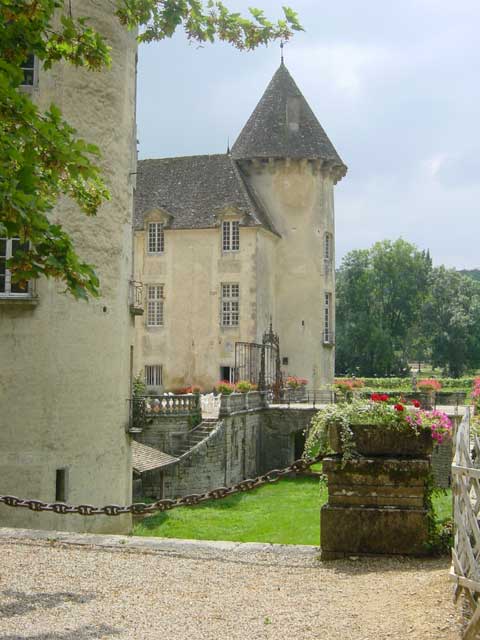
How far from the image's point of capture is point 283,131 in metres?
40.7

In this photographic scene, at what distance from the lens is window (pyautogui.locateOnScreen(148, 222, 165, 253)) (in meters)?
39.5

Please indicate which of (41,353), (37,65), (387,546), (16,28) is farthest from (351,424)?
(37,65)

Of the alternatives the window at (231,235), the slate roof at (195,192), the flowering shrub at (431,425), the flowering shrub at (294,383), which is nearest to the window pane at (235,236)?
the window at (231,235)

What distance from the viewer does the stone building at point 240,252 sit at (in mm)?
38344

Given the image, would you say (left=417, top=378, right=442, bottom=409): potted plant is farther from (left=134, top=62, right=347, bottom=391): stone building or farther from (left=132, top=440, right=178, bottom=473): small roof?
(left=132, top=440, right=178, bottom=473): small roof

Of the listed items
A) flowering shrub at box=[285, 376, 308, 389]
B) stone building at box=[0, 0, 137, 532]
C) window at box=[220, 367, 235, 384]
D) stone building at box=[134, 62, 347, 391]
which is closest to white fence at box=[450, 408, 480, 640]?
stone building at box=[0, 0, 137, 532]

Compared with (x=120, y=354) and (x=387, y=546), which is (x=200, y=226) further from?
(x=387, y=546)

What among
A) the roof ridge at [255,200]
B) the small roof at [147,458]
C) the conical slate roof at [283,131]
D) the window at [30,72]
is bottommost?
the small roof at [147,458]

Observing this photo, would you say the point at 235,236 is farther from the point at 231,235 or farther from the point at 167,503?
the point at 167,503

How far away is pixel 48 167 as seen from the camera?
674 cm

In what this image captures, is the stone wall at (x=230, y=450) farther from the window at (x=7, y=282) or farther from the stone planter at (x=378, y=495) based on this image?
the stone planter at (x=378, y=495)

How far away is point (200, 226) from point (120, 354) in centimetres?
2253

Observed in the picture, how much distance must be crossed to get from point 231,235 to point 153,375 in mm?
7870

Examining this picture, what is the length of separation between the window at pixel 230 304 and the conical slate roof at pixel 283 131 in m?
6.85
